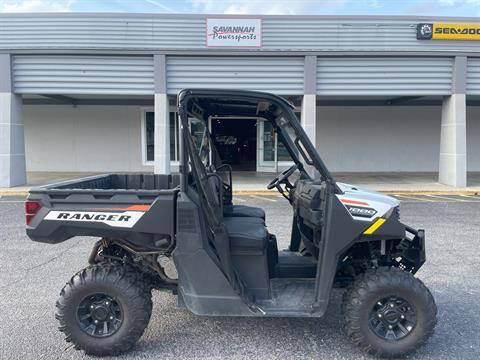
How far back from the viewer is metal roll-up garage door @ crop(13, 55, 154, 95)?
1183 centimetres

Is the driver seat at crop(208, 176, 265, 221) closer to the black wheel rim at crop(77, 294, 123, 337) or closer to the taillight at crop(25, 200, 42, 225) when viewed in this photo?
the black wheel rim at crop(77, 294, 123, 337)

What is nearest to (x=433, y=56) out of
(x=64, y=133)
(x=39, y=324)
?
(x=39, y=324)

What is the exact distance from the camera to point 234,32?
12.0 metres

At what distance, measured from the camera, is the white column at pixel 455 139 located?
12.2 meters

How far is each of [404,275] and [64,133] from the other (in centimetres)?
1625

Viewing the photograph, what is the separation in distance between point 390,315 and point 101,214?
2.35m

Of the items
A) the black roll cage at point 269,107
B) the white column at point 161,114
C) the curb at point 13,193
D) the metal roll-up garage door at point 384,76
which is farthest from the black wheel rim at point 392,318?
the curb at point 13,193

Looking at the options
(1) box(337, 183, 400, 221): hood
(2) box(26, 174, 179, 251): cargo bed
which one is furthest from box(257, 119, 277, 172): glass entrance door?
(2) box(26, 174, 179, 251): cargo bed

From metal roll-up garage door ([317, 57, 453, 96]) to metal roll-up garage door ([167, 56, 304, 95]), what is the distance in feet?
2.97

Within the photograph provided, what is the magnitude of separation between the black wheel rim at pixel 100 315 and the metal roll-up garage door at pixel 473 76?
1302 centimetres

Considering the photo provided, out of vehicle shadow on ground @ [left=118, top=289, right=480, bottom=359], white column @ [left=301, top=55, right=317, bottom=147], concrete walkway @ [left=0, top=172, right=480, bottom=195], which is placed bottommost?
vehicle shadow on ground @ [left=118, top=289, right=480, bottom=359]

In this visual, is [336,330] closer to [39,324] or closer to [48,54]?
[39,324]

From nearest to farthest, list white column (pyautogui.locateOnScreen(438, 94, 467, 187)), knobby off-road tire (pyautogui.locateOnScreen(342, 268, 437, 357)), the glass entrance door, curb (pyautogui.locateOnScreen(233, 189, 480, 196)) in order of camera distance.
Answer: knobby off-road tire (pyautogui.locateOnScreen(342, 268, 437, 357)) → curb (pyautogui.locateOnScreen(233, 189, 480, 196)) → white column (pyautogui.locateOnScreen(438, 94, 467, 187)) → the glass entrance door

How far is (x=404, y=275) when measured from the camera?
2922 mm
